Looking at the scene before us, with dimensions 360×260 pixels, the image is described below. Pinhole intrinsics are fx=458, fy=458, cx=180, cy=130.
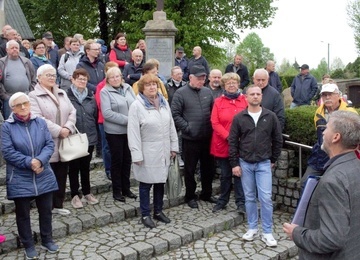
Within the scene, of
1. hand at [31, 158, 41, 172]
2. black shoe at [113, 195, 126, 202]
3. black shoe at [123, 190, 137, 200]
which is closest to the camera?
hand at [31, 158, 41, 172]

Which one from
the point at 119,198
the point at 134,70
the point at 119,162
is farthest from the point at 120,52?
the point at 119,198

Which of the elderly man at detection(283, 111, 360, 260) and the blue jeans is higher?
the elderly man at detection(283, 111, 360, 260)

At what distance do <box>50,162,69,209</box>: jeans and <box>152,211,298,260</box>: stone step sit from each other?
1490 millimetres

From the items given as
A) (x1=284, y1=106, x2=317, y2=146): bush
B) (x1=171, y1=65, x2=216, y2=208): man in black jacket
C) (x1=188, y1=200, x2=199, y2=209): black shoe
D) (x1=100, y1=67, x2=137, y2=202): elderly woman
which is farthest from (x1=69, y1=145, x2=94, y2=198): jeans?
(x1=284, y1=106, x2=317, y2=146): bush

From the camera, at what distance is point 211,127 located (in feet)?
21.1

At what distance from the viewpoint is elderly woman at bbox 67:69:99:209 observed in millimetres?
6043

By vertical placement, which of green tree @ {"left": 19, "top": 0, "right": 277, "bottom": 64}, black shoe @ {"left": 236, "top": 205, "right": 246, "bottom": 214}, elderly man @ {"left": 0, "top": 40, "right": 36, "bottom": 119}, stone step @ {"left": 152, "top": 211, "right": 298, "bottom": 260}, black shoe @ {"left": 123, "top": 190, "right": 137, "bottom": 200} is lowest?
stone step @ {"left": 152, "top": 211, "right": 298, "bottom": 260}

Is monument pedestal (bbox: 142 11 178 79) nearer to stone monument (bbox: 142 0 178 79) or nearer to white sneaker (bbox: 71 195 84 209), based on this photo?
stone monument (bbox: 142 0 178 79)

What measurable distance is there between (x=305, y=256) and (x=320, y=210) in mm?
423

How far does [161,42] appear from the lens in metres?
12.2

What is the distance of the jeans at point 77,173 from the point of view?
19.9 ft

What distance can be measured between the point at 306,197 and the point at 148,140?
3.00 metres

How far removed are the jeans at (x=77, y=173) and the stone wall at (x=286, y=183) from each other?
9.28ft

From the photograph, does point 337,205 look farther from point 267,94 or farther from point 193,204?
point 193,204
